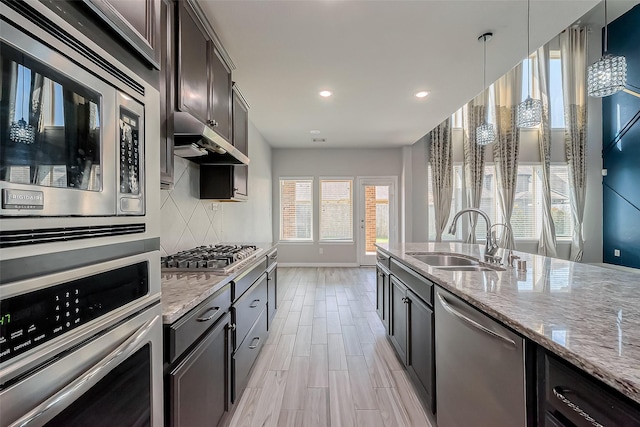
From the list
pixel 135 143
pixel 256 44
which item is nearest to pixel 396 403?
pixel 135 143

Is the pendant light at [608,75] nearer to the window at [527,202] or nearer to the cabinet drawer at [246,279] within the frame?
the cabinet drawer at [246,279]

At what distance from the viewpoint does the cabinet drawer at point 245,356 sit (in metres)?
1.70

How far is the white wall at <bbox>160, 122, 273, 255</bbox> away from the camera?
2070 mm

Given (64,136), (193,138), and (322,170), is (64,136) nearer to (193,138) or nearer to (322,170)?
(193,138)

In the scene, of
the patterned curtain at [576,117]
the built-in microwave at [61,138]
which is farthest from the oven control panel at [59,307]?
the patterned curtain at [576,117]

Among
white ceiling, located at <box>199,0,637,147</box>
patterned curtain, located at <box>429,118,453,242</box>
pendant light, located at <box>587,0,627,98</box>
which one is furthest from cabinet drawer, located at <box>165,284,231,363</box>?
patterned curtain, located at <box>429,118,453,242</box>

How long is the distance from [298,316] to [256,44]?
288 centimetres

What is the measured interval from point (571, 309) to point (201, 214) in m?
2.62

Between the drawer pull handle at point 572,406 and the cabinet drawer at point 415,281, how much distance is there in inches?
32.6

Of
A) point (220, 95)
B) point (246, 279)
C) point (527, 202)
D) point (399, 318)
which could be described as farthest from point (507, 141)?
point (246, 279)

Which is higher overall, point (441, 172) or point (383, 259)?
point (441, 172)

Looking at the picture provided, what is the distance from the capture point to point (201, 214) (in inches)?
104

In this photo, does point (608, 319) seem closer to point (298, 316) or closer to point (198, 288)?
point (198, 288)

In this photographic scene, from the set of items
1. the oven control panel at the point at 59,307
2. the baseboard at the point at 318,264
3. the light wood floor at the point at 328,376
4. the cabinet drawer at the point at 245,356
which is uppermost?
the oven control panel at the point at 59,307
